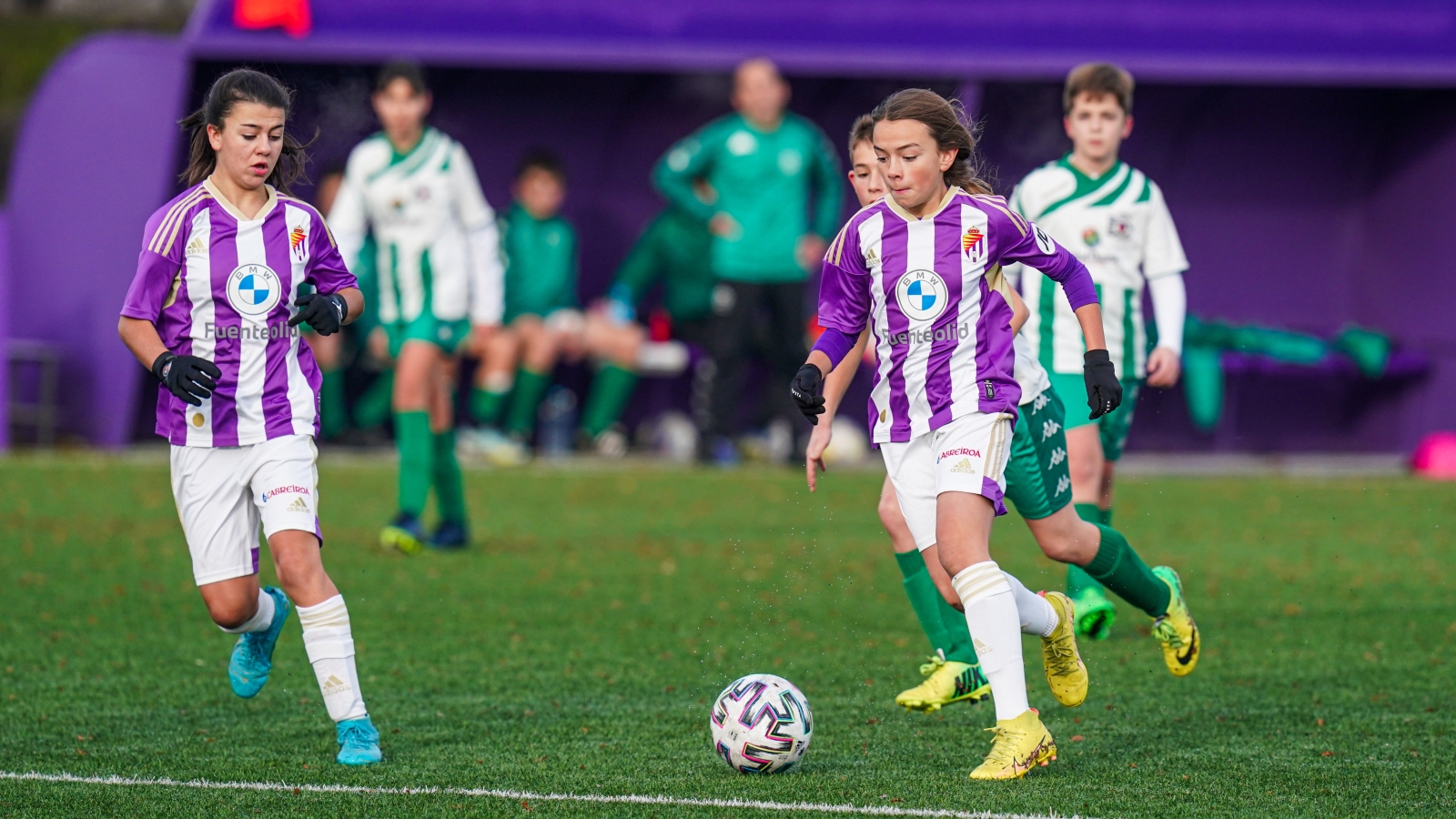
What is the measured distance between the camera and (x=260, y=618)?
510cm

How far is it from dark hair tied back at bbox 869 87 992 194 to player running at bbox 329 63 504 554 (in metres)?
4.34

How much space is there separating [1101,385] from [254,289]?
2.23 m

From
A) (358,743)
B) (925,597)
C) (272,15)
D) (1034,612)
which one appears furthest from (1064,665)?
(272,15)

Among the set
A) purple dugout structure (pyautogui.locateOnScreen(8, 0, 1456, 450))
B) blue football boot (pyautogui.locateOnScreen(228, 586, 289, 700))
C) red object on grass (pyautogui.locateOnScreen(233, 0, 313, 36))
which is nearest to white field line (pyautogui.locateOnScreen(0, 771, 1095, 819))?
blue football boot (pyautogui.locateOnScreen(228, 586, 289, 700))

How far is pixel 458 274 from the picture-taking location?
9.08 m

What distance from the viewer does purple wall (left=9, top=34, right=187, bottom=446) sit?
1323 cm

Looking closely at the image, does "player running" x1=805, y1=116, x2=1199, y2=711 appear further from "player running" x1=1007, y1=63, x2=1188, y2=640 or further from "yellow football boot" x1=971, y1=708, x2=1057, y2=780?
"player running" x1=1007, y1=63, x2=1188, y2=640

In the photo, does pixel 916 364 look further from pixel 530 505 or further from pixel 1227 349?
pixel 1227 349

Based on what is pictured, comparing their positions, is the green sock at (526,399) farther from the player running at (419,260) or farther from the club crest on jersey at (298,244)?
the club crest on jersey at (298,244)

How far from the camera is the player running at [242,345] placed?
4750mm

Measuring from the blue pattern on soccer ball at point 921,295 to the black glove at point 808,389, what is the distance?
332mm

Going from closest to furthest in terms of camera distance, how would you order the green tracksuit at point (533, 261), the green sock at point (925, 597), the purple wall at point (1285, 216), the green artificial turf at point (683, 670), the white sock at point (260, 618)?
the green artificial turf at point (683, 670) → the white sock at point (260, 618) → the green sock at point (925, 597) → the green tracksuit at point (533, 261) → the purple wall at point (1285, 216)

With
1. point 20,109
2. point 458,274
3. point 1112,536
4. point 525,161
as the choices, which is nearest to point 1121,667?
point 1112,536

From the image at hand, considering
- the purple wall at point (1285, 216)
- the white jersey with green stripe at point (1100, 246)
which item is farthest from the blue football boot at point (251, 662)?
the purple wall at point (1285, 216)
